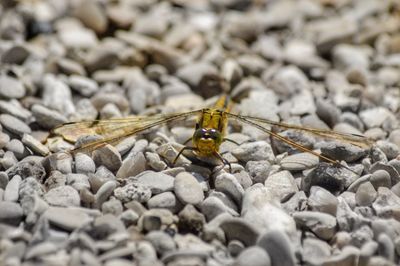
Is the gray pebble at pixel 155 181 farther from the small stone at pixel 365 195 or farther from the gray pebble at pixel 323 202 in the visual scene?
the small stone at pixel 365 195

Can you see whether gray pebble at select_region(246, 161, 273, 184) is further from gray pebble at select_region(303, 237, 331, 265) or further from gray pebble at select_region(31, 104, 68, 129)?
gray pebble at select_region(31, 104, 68, 129)

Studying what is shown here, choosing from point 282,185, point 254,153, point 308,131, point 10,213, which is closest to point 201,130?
point 254,153

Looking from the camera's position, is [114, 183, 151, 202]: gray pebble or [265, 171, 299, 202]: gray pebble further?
[265, 171, 299, 202]: gray pebble

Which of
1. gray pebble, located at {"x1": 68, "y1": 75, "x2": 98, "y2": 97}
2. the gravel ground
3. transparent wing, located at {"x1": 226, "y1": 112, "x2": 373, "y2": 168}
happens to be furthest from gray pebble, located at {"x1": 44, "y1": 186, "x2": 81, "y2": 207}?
gray pebble, located at {"x1": 68, "y1": 75, "x2": 98, "y2": 97}

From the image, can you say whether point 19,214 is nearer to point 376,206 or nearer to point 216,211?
point 216,211

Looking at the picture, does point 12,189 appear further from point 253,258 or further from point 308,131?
point 308,131

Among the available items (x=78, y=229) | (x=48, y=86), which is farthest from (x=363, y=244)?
(x=48, y=86)

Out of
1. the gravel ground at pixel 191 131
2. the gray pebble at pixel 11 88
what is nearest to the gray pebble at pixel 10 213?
the gravel ground at pixel 191 131

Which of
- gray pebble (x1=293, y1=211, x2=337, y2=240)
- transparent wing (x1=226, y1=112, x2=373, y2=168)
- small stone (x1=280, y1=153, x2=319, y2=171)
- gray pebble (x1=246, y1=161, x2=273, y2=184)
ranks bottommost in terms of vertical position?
gray pebble (x1=293, y1=211, x2=337, y2=240)
